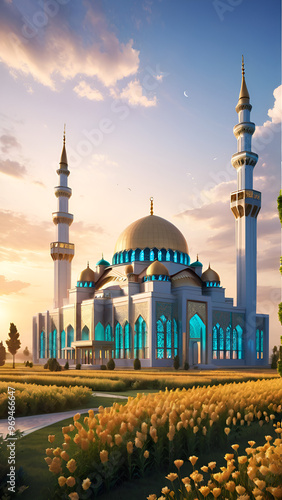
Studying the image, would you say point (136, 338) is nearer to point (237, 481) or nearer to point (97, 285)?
point (97, 285)

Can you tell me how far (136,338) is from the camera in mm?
39500

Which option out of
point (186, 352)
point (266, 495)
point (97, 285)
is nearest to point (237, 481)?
point (266, 495)

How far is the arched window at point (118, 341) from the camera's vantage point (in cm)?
4134

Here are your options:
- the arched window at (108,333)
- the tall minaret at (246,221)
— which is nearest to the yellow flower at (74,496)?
the arched window at (108,333)

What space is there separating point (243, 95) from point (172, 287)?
69.5 ft

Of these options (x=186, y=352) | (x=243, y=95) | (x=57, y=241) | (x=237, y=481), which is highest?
(x=243, y=95)

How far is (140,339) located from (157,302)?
3.69 meters

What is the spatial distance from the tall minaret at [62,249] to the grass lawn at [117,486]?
1716 inches

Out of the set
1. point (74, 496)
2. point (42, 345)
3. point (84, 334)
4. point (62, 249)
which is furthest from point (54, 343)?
point (74, 496)

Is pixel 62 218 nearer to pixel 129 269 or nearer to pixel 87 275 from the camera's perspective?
pixel 87 275

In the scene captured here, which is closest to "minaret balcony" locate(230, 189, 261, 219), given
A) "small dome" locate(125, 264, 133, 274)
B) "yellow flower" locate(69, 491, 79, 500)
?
"small dome" locate(125, 264, 133, 274)

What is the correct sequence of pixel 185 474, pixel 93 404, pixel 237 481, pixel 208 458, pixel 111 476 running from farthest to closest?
pixel 93 404 → pixel 208 458 → pixel 185 474 → pixel 111 476 → pixel 237 481

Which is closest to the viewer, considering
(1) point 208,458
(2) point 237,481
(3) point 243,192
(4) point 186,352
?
(2) point 237,481

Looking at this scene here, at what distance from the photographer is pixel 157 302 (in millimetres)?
38562
